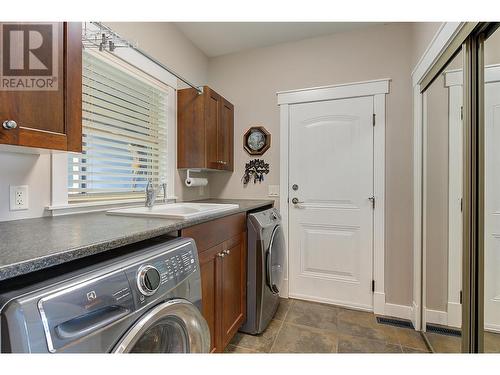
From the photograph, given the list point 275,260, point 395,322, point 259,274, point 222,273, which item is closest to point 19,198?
point 222,273

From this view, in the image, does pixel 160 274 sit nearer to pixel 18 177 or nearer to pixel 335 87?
pixel 18 177

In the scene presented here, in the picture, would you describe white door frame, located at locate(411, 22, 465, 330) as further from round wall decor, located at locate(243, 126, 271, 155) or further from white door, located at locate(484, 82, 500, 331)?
round wall decor, located at locate(243, 126, 271, 155)

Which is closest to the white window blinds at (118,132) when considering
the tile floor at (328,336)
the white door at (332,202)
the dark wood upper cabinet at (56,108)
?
the dark wood upper cabinet at (56,108)

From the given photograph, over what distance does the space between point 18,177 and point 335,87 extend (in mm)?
2403

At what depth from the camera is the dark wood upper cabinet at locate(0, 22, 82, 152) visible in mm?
882

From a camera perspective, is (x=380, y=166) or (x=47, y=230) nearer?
(x=47, y=230)

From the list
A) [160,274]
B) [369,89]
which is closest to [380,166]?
[369,89]

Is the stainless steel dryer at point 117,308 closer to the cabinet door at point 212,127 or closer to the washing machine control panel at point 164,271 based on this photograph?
the washing machine control panel at point 164,271

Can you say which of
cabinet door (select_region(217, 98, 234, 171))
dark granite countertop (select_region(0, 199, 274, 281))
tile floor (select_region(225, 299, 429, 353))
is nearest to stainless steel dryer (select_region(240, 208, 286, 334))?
tile floor (select_region(225, 299, 429, 353))

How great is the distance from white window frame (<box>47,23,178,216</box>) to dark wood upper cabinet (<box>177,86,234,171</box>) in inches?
2.5

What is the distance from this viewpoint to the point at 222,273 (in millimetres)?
1548

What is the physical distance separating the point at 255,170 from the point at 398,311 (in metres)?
1.81

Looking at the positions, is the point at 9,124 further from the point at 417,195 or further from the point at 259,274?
the point at 417,195
